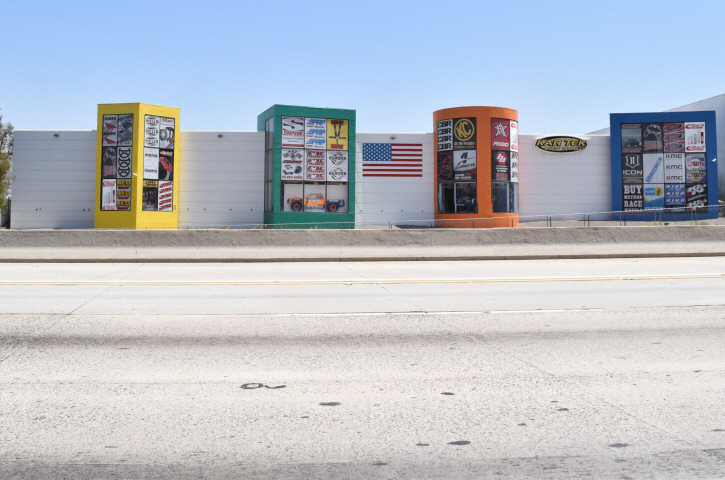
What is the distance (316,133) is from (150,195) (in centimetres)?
1079

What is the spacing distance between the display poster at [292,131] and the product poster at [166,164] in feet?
22.9

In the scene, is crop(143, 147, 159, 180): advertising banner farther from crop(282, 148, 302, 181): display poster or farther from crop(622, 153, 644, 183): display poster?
crop(622, 153, 644, 183): display poster

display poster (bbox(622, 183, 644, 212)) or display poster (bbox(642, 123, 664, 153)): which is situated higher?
display poster (bbox(642, 123, 664, 153))

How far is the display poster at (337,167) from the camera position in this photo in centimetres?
3631

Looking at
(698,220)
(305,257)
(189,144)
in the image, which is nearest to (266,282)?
(305,257)

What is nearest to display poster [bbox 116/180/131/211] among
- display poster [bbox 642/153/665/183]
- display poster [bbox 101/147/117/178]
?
display poster [bbox 101/147/117/178]

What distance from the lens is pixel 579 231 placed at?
20484mm

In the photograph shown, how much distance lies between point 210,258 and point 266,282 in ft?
20.3

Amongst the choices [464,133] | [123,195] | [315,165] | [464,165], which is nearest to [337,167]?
[315,165]

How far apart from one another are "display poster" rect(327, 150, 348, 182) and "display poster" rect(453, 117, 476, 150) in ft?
23.4

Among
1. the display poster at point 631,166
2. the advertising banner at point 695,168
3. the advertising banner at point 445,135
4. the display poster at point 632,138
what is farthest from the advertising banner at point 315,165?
the advertising banner at point 695,168

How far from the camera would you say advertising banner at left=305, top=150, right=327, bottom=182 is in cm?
3588

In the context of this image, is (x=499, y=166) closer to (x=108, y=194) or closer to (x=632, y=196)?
(x=632, y=196)

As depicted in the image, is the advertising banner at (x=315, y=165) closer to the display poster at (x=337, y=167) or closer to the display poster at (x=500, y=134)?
the display poster at (x=337, y=167)
